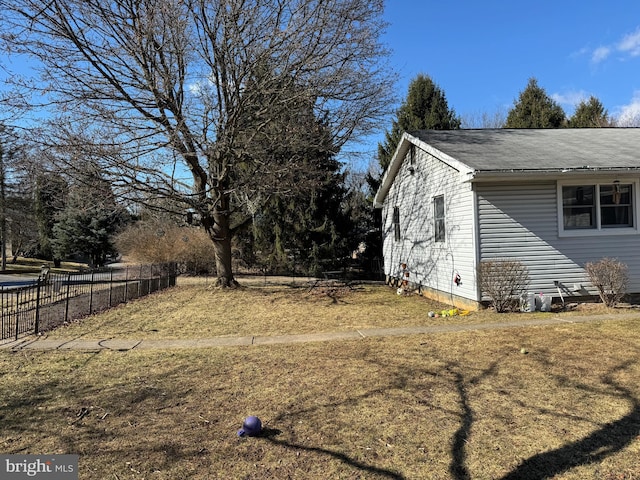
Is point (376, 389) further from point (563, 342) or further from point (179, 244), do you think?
point (179, 244)

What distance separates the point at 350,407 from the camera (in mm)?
4297

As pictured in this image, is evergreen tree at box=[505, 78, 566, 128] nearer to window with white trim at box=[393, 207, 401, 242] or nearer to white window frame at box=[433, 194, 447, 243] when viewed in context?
window with white trim at box=[393, 207, 401, 242]

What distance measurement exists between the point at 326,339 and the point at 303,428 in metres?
3.55

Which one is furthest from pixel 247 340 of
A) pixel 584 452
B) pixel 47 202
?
pixel 47 202

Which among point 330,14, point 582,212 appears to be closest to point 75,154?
point 330,14

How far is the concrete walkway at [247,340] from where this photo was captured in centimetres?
719

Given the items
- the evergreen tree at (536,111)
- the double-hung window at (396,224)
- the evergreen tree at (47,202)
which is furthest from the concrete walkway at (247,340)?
the evergreen tree at (536,111)

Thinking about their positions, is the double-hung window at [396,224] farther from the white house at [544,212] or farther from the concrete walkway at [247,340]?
the concrete walkway at [247,340]

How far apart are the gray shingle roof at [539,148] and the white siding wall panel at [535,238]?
599 mm

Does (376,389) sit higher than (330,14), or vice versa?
(330,14)

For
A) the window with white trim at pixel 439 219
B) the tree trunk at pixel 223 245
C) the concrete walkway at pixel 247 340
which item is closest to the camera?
the concrete walkway at pixel 247 340

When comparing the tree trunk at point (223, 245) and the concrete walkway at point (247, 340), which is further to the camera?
the tree trunk at point (223, 245)

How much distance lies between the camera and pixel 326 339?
7402mm

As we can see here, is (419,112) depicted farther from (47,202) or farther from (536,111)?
(47,202)
